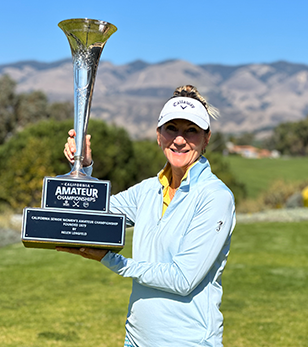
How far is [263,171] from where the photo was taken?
56750mm

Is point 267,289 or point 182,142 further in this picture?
point 267,289

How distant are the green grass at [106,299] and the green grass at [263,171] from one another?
113ft

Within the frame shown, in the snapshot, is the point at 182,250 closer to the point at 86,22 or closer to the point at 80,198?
the point at 80,198

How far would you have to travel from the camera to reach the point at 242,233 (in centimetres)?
1488

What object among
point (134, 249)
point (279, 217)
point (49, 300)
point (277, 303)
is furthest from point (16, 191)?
point (134, 249)

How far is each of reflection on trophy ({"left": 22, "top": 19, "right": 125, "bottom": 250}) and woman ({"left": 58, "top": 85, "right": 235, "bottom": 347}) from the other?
0.10 metres

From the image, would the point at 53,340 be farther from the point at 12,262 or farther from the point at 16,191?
the point at 16,191

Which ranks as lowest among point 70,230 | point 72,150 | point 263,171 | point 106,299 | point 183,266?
point 263,171

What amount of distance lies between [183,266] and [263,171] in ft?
183

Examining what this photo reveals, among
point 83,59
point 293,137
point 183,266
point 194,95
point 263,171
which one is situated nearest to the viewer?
point 183,266

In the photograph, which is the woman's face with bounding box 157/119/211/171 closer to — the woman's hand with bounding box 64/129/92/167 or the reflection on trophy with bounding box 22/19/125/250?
the reflection on trophy with bounding box 22/19/125/250

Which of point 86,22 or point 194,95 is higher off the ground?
point 86,22

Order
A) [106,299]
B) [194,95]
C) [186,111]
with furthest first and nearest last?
1. [106,299]
2. [194,95]
3. [186,111]

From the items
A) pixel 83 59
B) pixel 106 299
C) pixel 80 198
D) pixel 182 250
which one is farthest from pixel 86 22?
pixel 106 299
